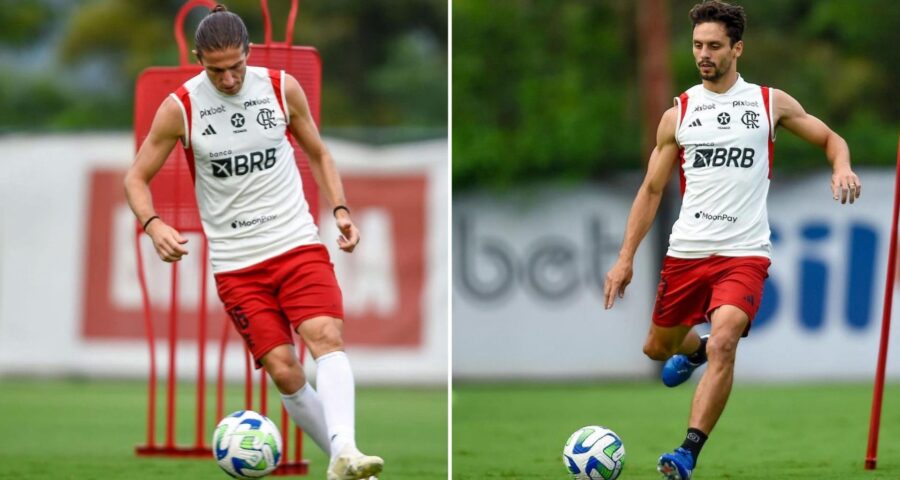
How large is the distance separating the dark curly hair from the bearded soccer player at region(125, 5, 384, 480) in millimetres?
2004

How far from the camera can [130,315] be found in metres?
16.8

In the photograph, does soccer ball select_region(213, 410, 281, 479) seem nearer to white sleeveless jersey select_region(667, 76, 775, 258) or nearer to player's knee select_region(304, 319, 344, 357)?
player's knee select_region(304, 319, 344, 357)

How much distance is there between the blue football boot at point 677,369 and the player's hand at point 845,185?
65.8 inches

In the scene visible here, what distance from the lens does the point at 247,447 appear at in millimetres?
7219

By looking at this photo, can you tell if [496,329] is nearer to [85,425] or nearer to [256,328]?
[85,425]

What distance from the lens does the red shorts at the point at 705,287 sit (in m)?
7.68

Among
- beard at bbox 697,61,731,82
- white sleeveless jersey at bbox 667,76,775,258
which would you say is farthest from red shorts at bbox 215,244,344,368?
beard at bbox 697,61,731,82

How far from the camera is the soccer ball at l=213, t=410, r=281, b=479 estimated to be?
7.21m

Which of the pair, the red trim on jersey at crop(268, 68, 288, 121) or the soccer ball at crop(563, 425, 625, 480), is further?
the red trim on jersey at crop(268, 68, 288, 121)

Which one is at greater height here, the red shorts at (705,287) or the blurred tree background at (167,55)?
the blurred tree background at (167,55)

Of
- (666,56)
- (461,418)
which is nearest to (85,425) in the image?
(461,418)

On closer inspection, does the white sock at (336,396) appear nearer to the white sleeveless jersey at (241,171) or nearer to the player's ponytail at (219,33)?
the white sleeveless jersey at (241,171)

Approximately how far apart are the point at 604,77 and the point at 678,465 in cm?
1626

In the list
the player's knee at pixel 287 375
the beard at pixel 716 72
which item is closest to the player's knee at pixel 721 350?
the beard at pixel 716 72
